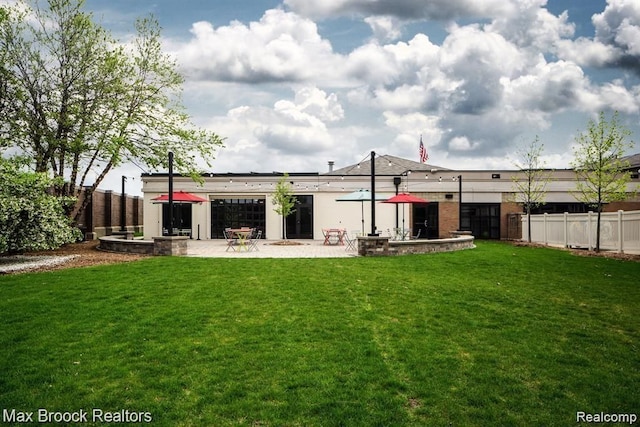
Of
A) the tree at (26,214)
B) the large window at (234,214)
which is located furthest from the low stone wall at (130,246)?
the large window at (234,214)

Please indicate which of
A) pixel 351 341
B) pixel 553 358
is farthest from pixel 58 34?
pixel 553 358

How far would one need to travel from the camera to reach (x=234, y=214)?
27.3m

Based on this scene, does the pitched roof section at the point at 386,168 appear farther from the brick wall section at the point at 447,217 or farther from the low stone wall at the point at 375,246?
the low stone wall at the point at 375,246

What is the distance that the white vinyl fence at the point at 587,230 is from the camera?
1634cm

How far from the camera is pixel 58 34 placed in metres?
18.0

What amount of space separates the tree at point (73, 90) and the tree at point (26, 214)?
2.44m

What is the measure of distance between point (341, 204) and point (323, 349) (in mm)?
21867

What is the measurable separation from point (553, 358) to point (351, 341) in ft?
8.24

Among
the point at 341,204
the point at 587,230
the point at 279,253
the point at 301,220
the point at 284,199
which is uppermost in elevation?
the point at 284,199

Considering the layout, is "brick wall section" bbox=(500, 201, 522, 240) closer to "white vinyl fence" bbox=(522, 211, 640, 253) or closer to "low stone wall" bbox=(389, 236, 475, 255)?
"white vinyl fence" bbox=(522, 211, 640, 253)

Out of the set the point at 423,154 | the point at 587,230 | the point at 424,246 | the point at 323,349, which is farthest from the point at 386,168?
the point at 323,349

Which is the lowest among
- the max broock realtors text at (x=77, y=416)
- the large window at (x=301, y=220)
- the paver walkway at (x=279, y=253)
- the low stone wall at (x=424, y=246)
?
the max broock realtors text at (x=77, y=416)

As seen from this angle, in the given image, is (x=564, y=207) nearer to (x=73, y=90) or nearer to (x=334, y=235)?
(x=334, y=235)

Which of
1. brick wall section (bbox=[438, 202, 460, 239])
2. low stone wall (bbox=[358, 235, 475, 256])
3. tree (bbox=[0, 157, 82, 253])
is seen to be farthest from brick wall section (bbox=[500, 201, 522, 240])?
tree (bbox=[0, 157, 82, 253])
